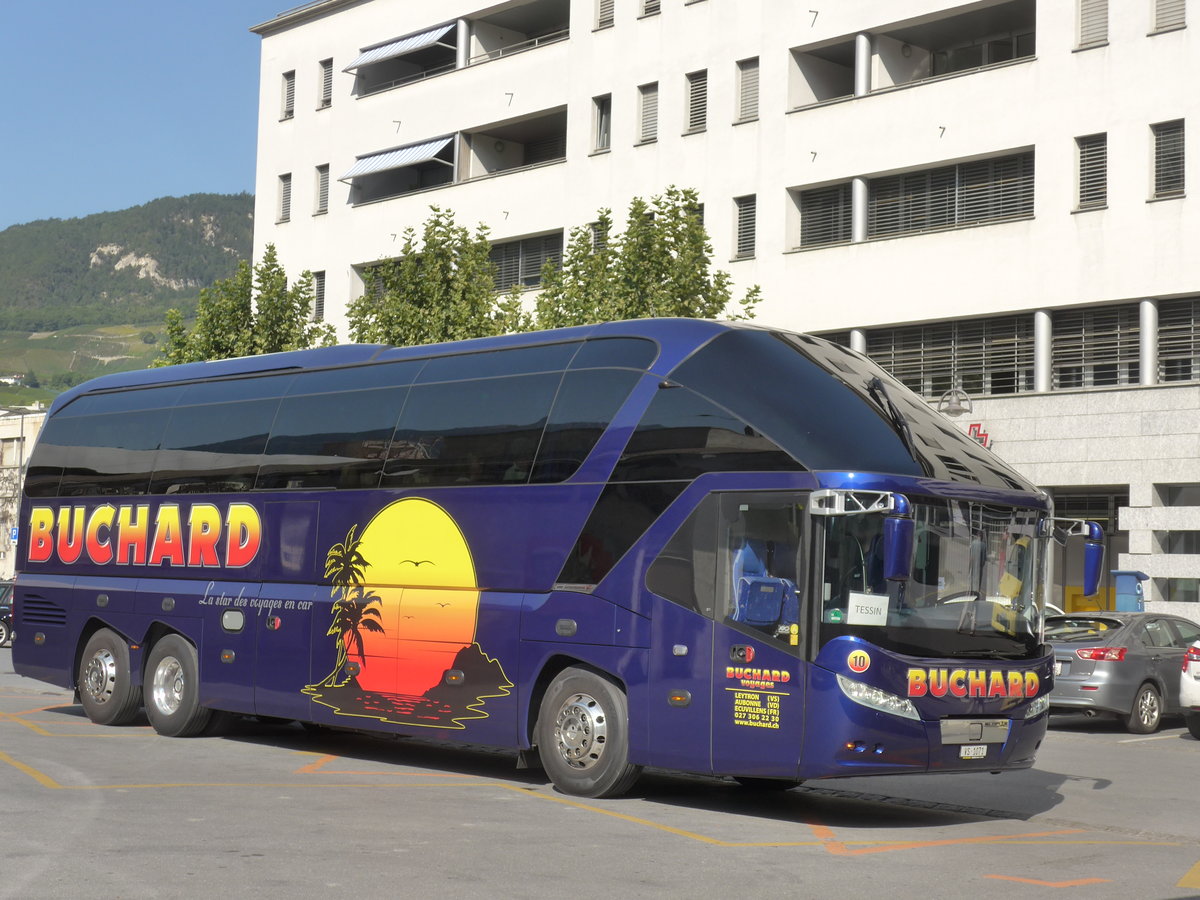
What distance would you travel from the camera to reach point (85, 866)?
8.59m

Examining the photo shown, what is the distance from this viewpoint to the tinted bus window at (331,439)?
1506 centimetres

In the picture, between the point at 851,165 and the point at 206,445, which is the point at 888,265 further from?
the point at 206,445

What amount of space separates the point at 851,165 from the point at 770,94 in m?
2.85

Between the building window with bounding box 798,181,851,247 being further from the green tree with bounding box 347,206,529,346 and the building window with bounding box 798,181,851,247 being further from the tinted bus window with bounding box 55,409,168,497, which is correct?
the tinted bus window with bounding box 55,409,168,497

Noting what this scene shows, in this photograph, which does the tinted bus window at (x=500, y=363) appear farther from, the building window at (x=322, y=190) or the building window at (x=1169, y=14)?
the building window at (x=322, y=190)

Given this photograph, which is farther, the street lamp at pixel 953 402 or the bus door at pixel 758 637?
the street lamp at pixel 953 402

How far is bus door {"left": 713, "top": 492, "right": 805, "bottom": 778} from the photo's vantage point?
11.5 meters

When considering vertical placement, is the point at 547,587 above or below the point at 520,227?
below

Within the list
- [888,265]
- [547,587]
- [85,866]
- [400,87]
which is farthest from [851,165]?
[85,866]

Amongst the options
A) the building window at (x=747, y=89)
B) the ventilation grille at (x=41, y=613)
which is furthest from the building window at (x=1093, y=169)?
the ventilation grille at (x=41, y=613)

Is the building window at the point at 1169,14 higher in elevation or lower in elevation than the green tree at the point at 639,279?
higher

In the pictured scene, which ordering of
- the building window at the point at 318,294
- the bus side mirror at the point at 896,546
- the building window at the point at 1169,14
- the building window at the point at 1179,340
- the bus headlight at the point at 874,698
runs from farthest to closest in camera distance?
1. the building window at the point at 318,294
2. the building window at the point at 1169,14
3. the building window at the point at 1179,340
4. the bus headlight at the point at 874,698
5. the bus side mirror at the point at 896,546

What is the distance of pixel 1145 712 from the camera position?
20797 millimetres

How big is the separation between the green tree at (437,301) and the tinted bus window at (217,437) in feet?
46.6
